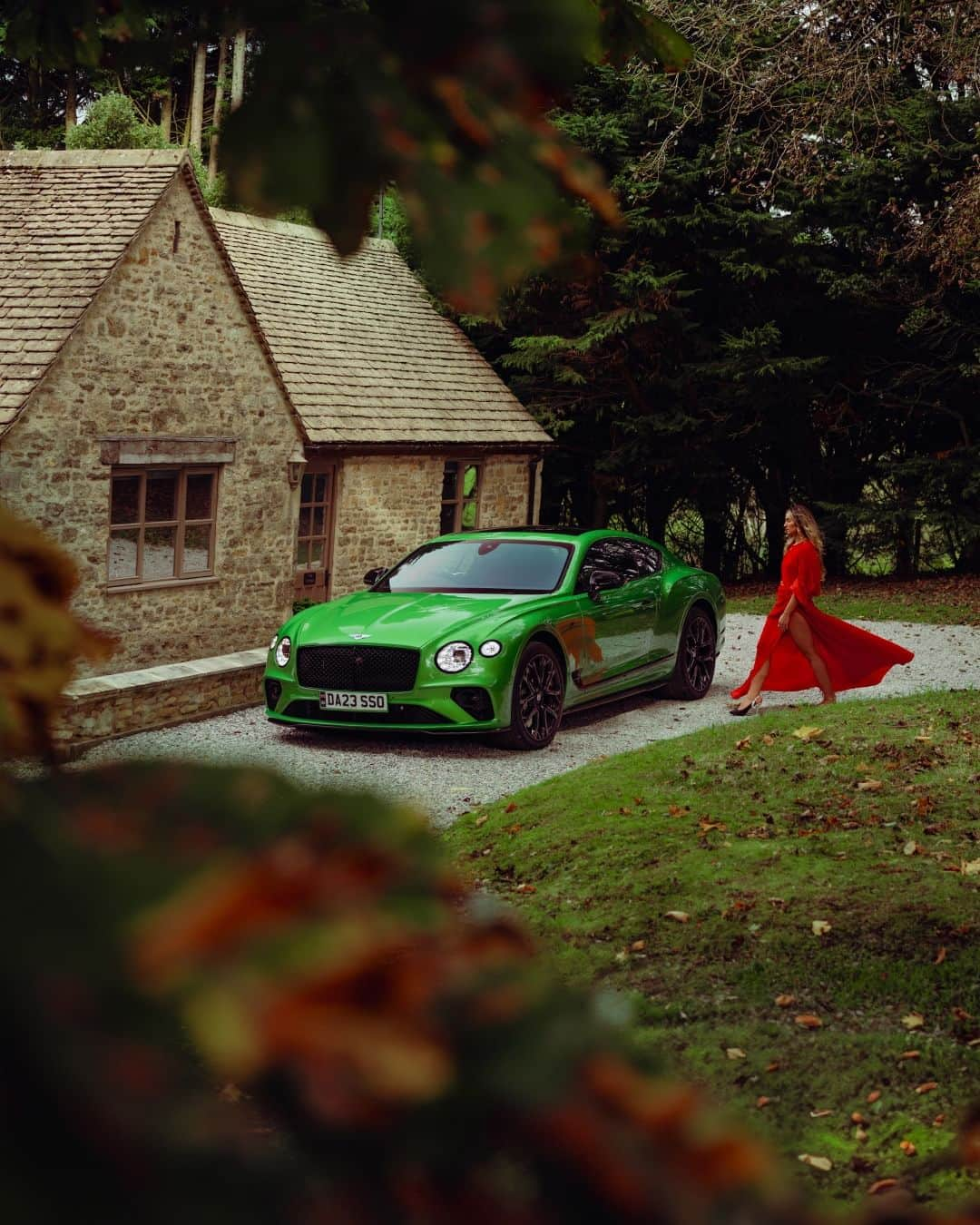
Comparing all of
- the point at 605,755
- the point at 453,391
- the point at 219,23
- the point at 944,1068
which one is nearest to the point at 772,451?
the point at 453,391

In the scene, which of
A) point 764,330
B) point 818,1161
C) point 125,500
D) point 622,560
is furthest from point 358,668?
point 764,330

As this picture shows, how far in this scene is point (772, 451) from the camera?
95.7 ft

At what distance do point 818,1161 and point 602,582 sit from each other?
8.99m

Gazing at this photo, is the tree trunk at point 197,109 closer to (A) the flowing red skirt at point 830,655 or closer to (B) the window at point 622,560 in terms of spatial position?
(B) the window at point 622,560

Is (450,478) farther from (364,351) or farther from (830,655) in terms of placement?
(830,655)

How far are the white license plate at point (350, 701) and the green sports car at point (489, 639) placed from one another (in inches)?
0.4

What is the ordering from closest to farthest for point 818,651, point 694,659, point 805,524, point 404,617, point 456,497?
point 404,617 < point 805,524 < point 818,651 < point 694,659 < point 456,497

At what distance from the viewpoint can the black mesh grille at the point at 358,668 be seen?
1190 centimetres

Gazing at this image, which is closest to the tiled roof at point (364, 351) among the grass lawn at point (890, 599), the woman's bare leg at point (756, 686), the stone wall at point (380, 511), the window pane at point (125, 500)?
the stone wall at point (380, 511)

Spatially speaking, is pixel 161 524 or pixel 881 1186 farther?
pixel 161 524

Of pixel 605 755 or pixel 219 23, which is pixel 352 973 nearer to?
pixel 219 23

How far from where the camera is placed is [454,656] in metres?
11.8

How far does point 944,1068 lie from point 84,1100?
207 inches

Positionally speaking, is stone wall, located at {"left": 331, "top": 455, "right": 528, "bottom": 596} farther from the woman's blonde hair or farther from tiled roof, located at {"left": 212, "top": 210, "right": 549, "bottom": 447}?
the woman's blonde hair
